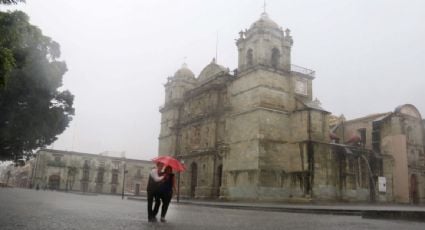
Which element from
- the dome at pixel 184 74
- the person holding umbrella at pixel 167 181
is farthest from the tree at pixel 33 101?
the dome at pixel 184 74

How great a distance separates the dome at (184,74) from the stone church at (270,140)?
750 centimetres

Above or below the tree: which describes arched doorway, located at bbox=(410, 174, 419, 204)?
below

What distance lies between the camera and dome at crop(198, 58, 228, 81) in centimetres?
3859

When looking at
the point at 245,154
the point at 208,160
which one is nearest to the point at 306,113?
the point at 245,154

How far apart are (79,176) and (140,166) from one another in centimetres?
1041

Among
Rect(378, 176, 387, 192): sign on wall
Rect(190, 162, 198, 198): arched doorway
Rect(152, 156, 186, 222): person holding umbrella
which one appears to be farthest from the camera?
Rect(190, 162, 198, 198): arched doorway

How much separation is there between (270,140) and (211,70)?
12.0m

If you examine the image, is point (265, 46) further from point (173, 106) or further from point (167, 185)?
point (167, 185)

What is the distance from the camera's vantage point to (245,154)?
100 feet

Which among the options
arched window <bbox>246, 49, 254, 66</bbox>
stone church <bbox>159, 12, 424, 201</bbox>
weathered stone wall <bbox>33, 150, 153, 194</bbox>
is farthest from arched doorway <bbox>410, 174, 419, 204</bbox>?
weathered stone wall <bbox>33, 150, 153, 194</bbox>

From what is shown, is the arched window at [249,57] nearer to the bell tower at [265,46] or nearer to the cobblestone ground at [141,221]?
the bell tower at [265,46]

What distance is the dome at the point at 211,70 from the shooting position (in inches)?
1519

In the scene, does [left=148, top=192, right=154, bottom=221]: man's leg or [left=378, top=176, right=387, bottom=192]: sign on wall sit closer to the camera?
[left=148, top=192, right=154, bottom=221]: man's leg

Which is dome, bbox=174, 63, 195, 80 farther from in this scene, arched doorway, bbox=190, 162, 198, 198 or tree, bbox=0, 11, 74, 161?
tree, bbox=0, 11, 74, 161
